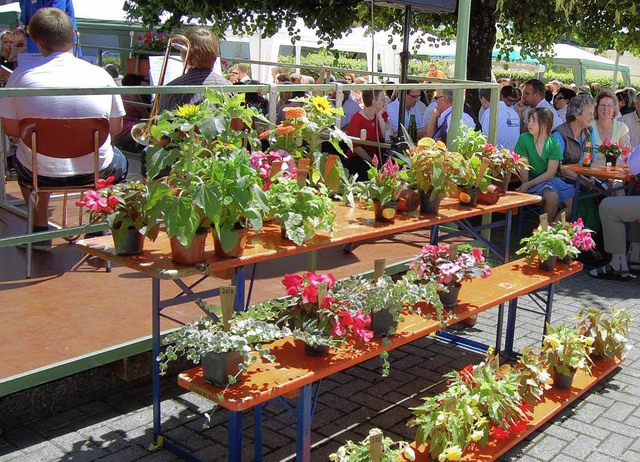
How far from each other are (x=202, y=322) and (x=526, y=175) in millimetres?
5492

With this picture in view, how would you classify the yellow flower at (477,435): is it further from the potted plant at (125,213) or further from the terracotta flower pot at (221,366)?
the potted plant at (125,213)

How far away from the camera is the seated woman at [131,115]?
8.83m

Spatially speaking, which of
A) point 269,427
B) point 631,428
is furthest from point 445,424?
point 631,428

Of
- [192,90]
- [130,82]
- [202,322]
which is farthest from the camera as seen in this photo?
[130,82]

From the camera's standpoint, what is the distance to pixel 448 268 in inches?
157

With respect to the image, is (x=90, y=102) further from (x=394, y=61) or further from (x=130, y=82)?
(x=394, y=61)

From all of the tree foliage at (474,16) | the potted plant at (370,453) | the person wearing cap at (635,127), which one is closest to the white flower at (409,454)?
the potted plant at (370,453)

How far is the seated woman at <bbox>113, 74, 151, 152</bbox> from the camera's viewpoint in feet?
29.0

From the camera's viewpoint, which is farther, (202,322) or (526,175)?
(526,175)

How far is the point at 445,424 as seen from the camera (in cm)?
338

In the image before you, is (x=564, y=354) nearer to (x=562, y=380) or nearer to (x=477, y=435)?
(x=562, y=380)

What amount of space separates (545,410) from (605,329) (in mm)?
966

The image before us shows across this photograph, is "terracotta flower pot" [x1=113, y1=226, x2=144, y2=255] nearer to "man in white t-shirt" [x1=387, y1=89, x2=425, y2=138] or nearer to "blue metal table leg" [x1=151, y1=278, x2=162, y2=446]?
"blue metal table leg" [x1=151, y1=278, x2=162, y2=446]

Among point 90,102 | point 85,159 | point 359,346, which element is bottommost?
point 359,346
